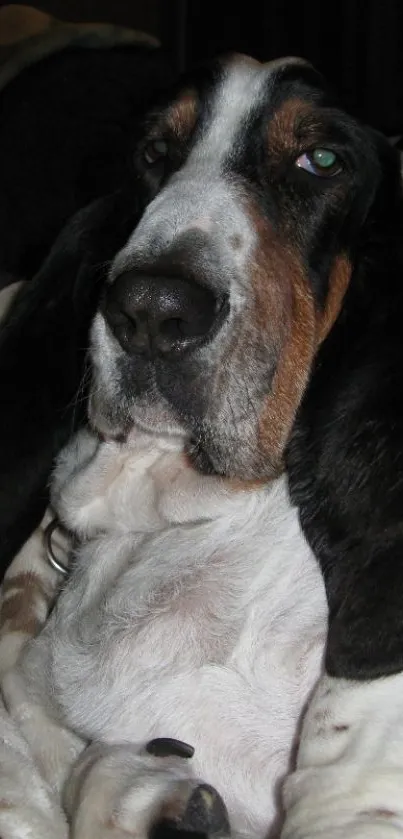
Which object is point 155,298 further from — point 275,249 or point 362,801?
point 362,801

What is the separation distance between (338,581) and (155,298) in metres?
0.50

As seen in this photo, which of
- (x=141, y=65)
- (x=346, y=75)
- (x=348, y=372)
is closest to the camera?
(x=348, y=372)

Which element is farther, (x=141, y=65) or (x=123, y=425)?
(x=141, y=65)

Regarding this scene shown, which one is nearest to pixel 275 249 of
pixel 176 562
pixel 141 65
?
pixel 176 562

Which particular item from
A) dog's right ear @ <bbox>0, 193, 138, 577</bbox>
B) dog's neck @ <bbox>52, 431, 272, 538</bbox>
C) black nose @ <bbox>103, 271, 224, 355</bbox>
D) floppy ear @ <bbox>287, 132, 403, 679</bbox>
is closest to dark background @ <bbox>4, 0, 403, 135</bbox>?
dog's right ear @ <bbox>0, 193, 138, 577</bbox>

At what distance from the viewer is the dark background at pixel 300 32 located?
4414 mm

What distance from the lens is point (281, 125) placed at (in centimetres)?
185

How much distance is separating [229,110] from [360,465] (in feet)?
2.28

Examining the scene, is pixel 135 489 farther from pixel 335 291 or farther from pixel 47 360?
pixel 335 291

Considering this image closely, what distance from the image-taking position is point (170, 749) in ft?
5.47

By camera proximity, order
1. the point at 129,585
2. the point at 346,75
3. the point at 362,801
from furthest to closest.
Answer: the point at 346,75
the point at 129,585
the point at 362,801

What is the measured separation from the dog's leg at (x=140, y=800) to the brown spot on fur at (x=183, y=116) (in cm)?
109

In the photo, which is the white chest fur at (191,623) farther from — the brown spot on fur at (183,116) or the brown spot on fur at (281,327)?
the brown spot on fur at (183,116)

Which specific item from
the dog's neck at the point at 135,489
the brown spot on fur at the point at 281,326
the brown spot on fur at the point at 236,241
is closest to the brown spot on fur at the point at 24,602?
the dog's neck at the point at 135,489
